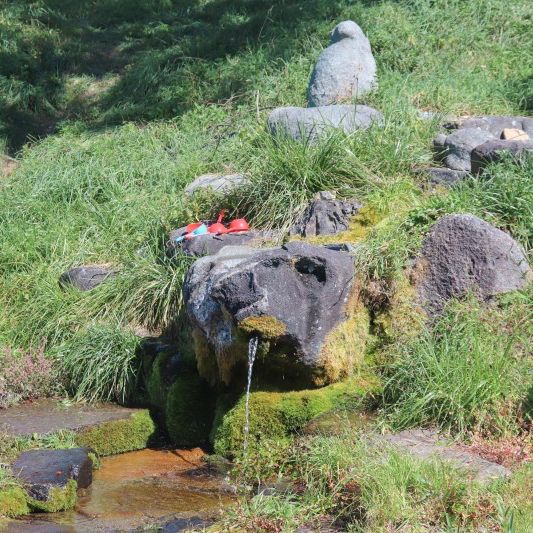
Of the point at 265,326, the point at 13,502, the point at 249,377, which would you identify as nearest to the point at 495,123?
the point at 265,326

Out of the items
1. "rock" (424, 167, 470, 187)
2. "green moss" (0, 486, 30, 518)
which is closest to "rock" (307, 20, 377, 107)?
"rock" (424, 167, 470, 187)

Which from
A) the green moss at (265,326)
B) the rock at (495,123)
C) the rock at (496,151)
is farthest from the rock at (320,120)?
the green moss at (265,326)

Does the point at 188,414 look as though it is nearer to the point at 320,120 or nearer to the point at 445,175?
the point at 445,175

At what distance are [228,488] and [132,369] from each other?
2.24 m

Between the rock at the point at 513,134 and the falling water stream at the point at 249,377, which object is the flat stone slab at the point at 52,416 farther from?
the rock at the point at 513,134

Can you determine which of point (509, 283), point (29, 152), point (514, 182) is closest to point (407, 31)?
point (29, 152)

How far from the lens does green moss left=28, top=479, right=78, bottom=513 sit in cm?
646

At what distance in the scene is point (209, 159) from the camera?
12.3 meters

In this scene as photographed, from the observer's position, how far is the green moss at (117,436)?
25.8 ft

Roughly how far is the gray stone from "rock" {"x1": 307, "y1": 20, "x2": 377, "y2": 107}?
3673 mm

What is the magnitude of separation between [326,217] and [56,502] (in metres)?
3.58

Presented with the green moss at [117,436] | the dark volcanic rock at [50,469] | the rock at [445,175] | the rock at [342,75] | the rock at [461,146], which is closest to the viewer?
the dark volcanic rock at [50,469]

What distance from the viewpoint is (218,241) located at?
29.2 feet

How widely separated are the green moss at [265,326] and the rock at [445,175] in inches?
126
